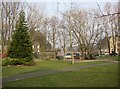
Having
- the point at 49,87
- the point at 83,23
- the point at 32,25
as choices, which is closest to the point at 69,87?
the point at 49,87

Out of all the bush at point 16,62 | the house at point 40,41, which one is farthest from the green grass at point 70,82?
the house at point 40,41

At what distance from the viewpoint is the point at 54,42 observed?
66125mm

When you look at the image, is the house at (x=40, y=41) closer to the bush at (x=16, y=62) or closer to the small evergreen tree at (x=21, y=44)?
the small evergreen tree at (x=21, y=44)

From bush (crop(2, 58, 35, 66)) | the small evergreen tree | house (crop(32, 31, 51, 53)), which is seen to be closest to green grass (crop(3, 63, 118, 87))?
bush (crop(2, 58, 35, 66))

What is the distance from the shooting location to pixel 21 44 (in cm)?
2950

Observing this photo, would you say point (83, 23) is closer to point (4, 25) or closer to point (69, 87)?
point (4, 25)

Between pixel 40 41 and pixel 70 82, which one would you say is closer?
pixel 70 82

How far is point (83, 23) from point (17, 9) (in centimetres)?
1430

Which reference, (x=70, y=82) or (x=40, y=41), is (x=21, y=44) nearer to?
(x=70, y=82)

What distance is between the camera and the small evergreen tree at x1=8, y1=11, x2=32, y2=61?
2909 cm

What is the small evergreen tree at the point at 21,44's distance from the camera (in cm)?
2909

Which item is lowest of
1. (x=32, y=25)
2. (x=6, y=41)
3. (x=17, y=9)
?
(x=6, y=41)

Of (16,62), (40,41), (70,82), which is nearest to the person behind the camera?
(70,82)

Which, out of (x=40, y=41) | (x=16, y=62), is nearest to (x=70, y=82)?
(x=16, y=62)
